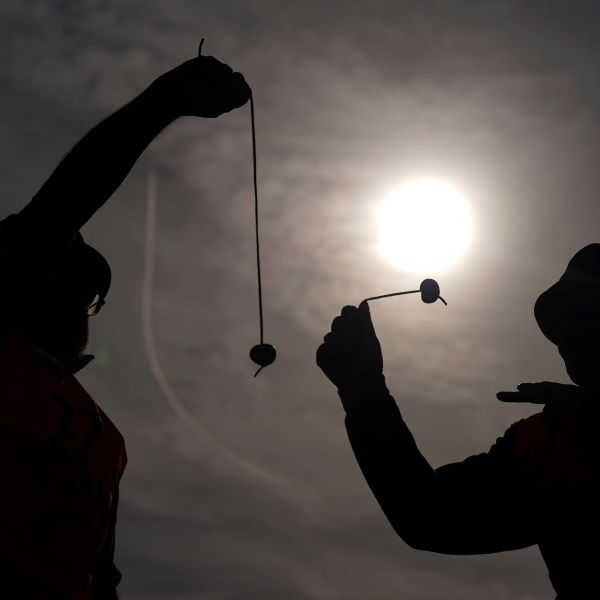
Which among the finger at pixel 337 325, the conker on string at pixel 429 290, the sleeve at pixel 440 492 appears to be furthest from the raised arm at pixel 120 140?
the conker on string at pixel 429 290

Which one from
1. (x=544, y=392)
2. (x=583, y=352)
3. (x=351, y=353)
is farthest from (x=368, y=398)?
(x=583, y=352)

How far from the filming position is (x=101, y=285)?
4.74 m

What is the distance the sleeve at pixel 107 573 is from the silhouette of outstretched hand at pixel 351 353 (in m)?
1.48

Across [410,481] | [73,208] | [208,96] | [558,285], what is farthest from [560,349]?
[73,208]

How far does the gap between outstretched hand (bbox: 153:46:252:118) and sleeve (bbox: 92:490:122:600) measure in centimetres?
235

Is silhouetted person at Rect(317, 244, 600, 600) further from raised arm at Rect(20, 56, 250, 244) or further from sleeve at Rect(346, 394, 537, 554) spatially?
raised arm at Rect(20, 56, 250, 244)

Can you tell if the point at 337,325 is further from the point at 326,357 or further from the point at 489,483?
the point at 489,483

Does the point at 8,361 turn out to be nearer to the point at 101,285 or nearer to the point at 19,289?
the point at 19,289

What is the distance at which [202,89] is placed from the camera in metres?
3.68

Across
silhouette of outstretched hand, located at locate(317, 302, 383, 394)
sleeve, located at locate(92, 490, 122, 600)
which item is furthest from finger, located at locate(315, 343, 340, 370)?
sleeve, located at locate(92, 490, 122, 600)

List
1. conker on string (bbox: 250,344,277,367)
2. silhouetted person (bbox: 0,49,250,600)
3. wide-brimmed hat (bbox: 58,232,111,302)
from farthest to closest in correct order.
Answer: conker on string (bbox: 250,344,277,367) → wide-brimmed hat (bbox: 58,232,111,302) → silhouetted person (bbox: 0,49,250,600)

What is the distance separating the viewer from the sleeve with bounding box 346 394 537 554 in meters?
4.16

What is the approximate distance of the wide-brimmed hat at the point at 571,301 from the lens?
442 cm

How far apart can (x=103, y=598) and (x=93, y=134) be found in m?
2.75
